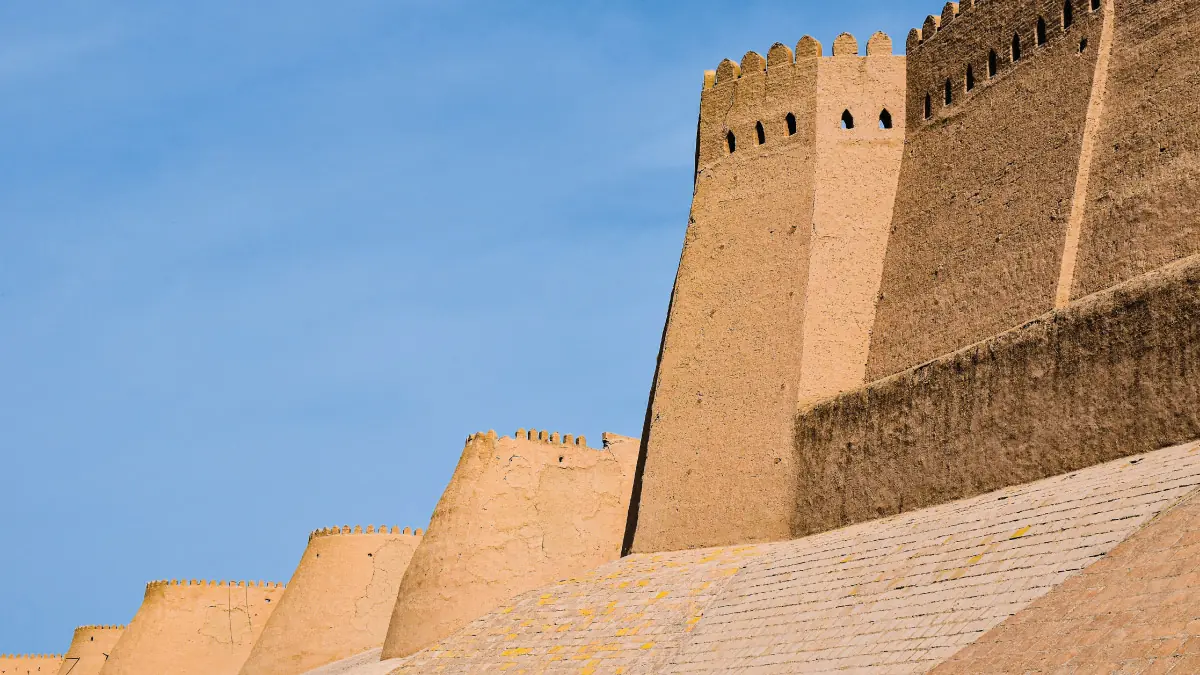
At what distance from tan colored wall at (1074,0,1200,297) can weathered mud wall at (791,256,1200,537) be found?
117 cm

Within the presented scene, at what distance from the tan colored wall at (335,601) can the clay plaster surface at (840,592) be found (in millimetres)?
10957

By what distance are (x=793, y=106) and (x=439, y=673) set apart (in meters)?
9.62

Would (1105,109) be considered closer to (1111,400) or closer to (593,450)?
(1111,400)

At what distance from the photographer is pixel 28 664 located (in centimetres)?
4581

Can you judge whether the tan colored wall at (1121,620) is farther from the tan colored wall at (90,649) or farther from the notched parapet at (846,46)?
the tan colored wall at (90,649)

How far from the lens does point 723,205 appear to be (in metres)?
23.6

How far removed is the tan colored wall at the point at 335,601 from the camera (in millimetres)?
32031

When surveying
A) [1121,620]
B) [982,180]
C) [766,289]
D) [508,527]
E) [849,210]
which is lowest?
[1121,620]

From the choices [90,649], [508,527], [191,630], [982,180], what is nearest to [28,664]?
[90,649]

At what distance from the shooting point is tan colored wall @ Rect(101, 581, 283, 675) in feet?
120

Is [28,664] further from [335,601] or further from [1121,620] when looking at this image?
[1121,620]

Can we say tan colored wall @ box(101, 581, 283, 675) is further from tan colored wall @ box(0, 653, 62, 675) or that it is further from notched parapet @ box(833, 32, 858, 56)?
notched parapet @ box(833, 32, 858, 56)

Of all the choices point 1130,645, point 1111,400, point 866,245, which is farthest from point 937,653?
point 866,245

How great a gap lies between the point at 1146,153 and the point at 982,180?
2.91 m
